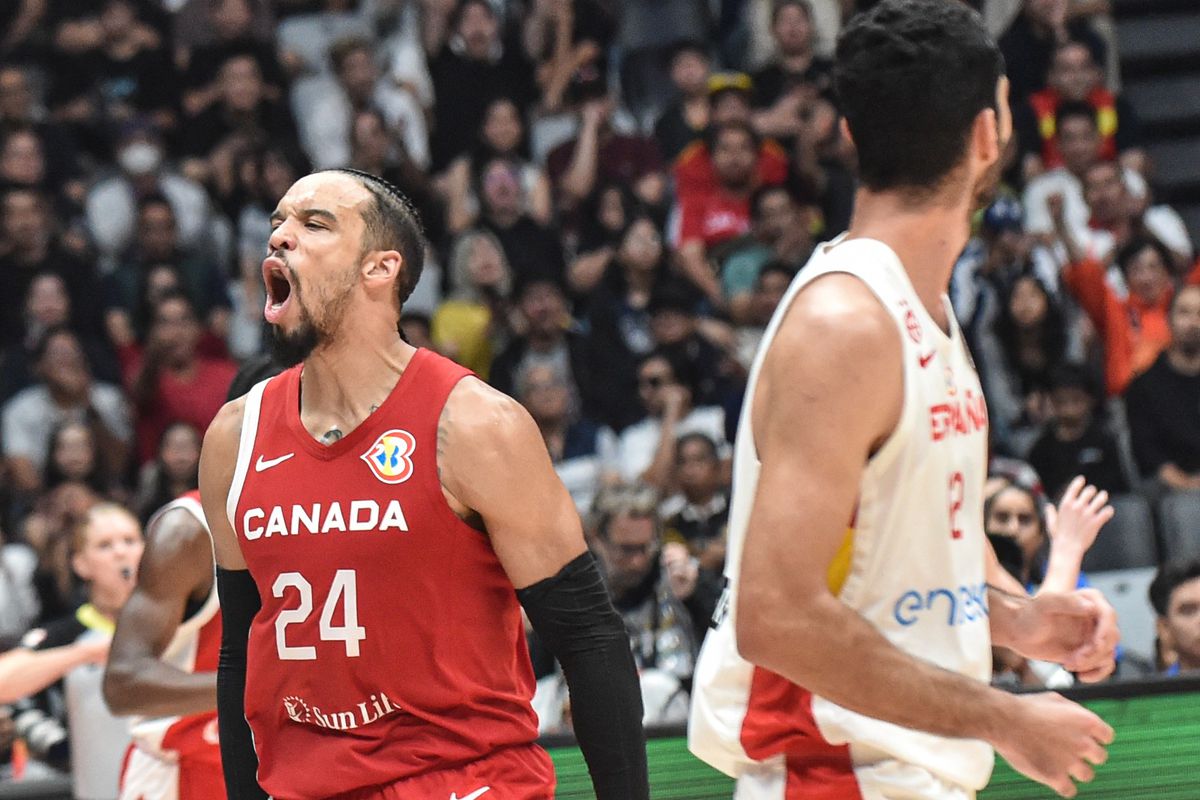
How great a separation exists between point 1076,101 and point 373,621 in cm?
853

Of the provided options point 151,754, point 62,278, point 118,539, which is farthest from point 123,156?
point 151,754

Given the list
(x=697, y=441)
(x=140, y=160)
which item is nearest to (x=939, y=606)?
(x=697, y=441)

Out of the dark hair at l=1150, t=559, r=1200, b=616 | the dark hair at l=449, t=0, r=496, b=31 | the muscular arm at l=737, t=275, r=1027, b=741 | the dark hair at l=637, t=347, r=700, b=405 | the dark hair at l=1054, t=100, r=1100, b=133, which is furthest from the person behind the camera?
the dark hair at l=449, t=0, r=496, b=31

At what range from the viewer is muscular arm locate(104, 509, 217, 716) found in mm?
4125

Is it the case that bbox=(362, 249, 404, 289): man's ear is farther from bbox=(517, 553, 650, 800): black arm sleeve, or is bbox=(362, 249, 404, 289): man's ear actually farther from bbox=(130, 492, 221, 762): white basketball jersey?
bbox=(130, 492, 221, 762): white basketball jersey

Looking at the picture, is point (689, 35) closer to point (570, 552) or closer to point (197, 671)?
point (197, 671)

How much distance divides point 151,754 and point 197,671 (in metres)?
0.42

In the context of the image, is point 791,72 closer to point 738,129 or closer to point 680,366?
point 738,129

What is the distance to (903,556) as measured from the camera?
97.7 inches

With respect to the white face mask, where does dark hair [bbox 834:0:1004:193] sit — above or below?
above

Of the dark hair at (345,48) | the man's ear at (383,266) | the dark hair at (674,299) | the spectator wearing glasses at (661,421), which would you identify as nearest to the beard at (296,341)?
the man's ear at (383,266)

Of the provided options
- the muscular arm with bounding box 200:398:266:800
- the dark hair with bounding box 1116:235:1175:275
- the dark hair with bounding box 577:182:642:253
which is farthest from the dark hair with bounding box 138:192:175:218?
the muscular arm with bounding box 200:398:266:800

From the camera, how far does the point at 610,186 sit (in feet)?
36.3

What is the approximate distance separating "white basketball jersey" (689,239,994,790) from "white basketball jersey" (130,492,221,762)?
194 centimetres
